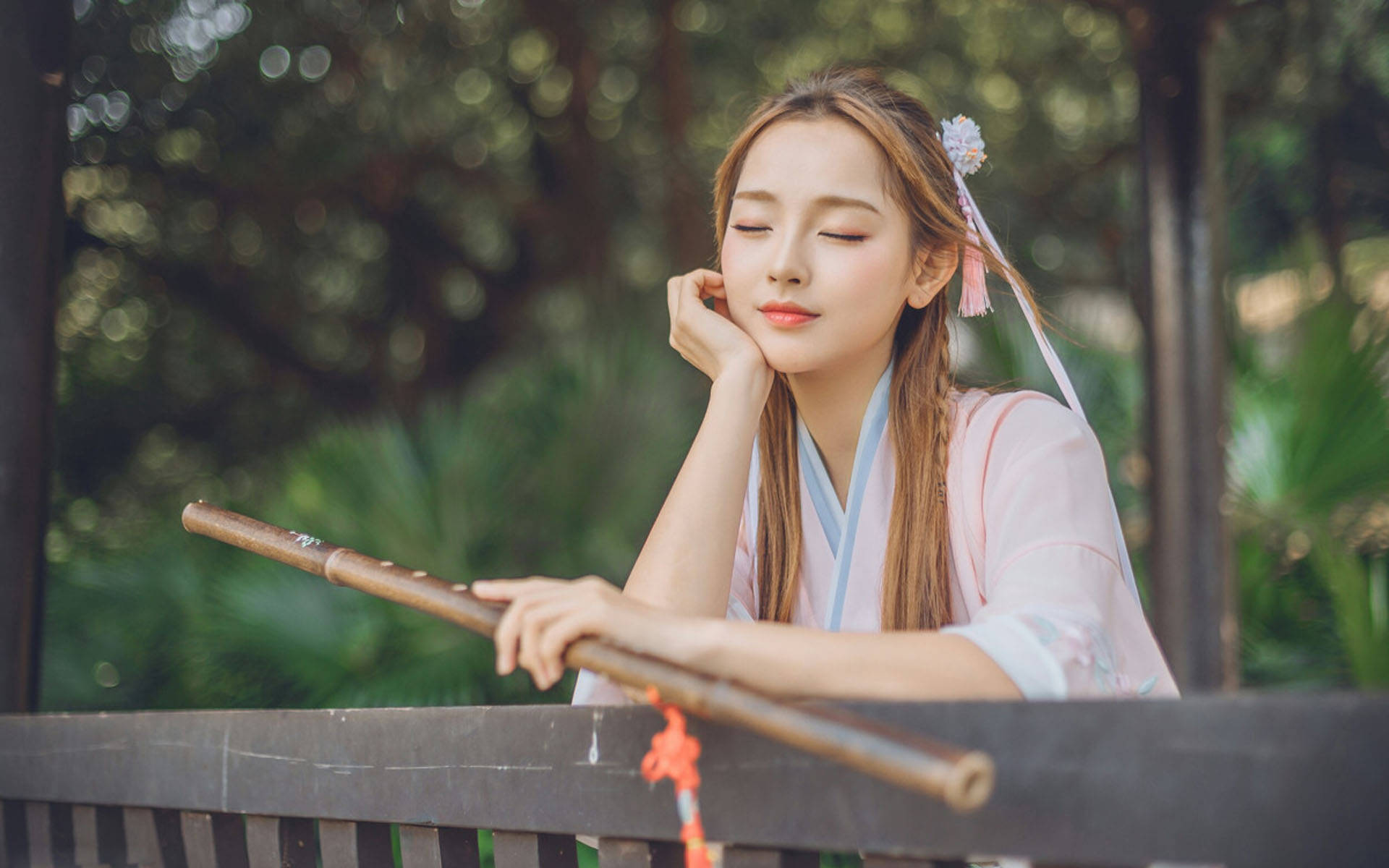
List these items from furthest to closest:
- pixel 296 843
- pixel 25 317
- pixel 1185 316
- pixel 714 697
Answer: pixel 1185 316 → pixel 25 317 → pixel 296 843 → pixel 714 697

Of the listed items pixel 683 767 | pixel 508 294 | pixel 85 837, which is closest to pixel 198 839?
pixel 85 837

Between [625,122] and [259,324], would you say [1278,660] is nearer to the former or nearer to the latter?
[625,122]

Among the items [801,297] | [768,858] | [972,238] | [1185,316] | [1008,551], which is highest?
[1185,316]

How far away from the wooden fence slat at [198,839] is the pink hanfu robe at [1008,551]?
20.1 inches

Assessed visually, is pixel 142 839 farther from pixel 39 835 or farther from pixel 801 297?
pixel 801 297

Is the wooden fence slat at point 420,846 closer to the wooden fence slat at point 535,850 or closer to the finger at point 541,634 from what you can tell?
the wooden fence slat at point 535,850

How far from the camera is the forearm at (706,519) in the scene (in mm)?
1389

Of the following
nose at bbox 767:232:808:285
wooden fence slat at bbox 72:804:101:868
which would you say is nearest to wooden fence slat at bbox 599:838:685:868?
nose at bbox 767:232:808:285

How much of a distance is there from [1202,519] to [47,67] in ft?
10.0

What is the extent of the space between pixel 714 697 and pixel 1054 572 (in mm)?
492

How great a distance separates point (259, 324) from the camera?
5910 millimetres

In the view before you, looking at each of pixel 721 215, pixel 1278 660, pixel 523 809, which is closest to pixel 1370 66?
pixel 1278 660

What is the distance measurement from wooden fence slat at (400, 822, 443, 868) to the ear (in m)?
0.93

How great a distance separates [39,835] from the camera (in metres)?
1.71
